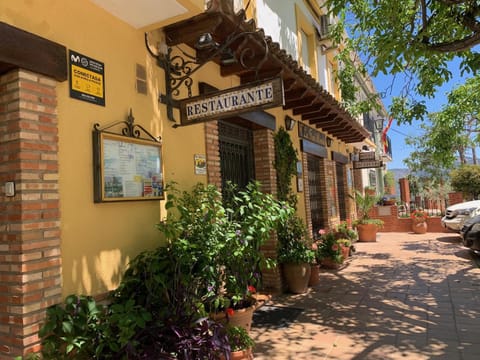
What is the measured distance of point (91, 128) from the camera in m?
2.84

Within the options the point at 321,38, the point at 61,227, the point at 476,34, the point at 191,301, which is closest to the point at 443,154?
the point at 321,38

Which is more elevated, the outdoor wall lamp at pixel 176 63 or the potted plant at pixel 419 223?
the outdoor wall lamp at pixel 176 63

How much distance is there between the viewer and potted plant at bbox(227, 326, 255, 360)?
300 cm

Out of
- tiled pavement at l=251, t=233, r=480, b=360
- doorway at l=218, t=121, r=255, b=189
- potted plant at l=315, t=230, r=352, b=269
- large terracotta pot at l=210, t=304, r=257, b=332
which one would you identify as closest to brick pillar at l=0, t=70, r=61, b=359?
large terracotta pot at l=210, t=304, r=257, b=332

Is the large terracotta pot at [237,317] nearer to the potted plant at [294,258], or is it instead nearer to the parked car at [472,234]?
the potted plant at [294,258]

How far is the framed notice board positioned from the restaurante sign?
57 cm

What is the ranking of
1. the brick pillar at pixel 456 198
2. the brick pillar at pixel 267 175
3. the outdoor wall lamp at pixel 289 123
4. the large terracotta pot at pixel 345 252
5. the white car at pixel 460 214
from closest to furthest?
the brick pillar at pixel 267 175
the outdoor wall lamp at pixel 289 123
the large terracotta pot at pixel 345 252
the white car at pixel 460 214
the brick pillar at pixel 456 198

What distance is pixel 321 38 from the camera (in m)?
9.29

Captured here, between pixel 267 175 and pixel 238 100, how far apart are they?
279 centimetres

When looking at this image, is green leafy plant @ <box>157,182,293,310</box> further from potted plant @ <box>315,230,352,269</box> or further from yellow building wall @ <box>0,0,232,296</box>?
potted plant @ <box>315,230,352,269</box>

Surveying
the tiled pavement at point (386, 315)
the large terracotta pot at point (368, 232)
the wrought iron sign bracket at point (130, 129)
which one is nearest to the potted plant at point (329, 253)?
the tiled pavement at point (386, 315)

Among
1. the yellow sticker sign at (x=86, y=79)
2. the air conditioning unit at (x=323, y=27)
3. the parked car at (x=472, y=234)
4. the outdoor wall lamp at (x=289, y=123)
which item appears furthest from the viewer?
the air conditioning unit at (x=323, y=27)

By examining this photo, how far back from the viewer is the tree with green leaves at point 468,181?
13541 mm

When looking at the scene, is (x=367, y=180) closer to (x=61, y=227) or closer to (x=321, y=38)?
(x=321, y=38)
